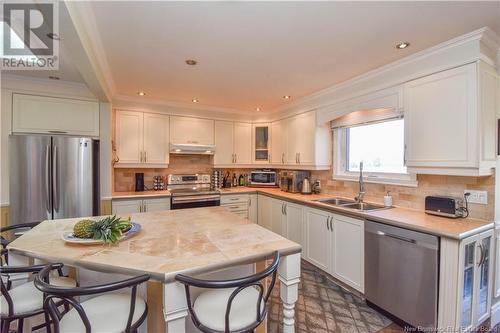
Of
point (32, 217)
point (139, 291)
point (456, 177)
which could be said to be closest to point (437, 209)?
point (456, 177)

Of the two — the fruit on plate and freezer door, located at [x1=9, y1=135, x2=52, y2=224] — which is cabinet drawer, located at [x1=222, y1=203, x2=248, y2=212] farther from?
the fruit on plate

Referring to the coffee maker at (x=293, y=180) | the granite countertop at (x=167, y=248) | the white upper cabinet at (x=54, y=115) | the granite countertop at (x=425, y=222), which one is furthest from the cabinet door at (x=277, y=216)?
the white upper cabinet at (x=54, y=115)

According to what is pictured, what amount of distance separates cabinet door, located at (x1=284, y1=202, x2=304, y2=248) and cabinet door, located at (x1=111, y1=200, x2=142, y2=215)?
2.08m

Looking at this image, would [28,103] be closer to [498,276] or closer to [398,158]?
[398,158]

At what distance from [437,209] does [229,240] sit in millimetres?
1890

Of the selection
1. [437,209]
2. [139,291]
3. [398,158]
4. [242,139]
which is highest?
[242,139]

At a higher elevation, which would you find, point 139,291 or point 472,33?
point 472,33

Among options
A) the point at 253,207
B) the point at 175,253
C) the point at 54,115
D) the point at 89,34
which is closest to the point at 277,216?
the point at 253,207

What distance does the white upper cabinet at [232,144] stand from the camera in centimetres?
425

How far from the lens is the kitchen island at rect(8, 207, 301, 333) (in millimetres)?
1126

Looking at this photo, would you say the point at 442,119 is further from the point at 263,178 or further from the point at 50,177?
the point at 50,177

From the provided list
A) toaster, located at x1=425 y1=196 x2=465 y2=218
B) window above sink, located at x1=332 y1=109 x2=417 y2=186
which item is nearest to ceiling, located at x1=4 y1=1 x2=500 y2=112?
window above sink, located at x1=332 y1=109 x2=417 y2=186

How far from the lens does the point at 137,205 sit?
3.31 metres

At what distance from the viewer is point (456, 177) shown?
2131 mm
